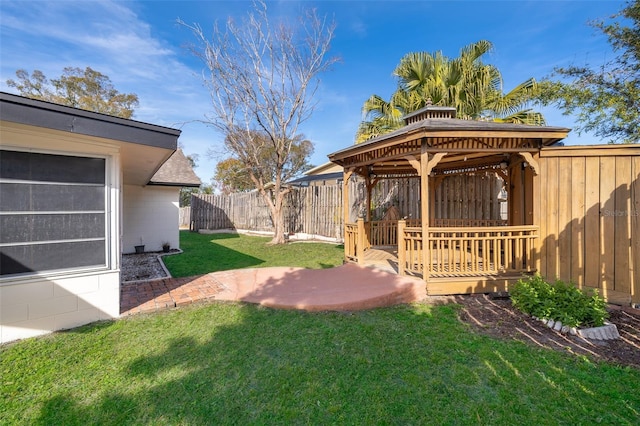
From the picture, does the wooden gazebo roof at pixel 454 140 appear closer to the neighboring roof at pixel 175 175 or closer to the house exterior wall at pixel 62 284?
the house exterior wall at pixel 62 284

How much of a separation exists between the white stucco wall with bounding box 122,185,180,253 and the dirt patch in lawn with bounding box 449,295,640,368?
940 centimetres

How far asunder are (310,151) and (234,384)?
3136 cm

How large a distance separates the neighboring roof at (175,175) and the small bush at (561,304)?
10083 millimetres

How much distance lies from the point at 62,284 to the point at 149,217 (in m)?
6.76

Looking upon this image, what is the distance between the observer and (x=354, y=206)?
10758 millimetres

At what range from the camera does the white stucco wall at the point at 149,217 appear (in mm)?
9273

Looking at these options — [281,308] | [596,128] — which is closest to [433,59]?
[596,128]

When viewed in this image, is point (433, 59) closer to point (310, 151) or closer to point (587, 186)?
point (587, 186)

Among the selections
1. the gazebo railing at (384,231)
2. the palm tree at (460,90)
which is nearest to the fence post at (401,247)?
the gazebo railing at (384,231)

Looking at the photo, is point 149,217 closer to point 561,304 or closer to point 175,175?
point 175,175

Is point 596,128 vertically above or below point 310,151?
below

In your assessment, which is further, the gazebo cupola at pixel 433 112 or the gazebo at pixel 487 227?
the gazebo cupola at pixel 433 112

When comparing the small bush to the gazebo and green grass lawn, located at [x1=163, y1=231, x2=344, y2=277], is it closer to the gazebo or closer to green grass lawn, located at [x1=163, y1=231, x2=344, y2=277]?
the gazebo

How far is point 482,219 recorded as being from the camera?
7305mm
